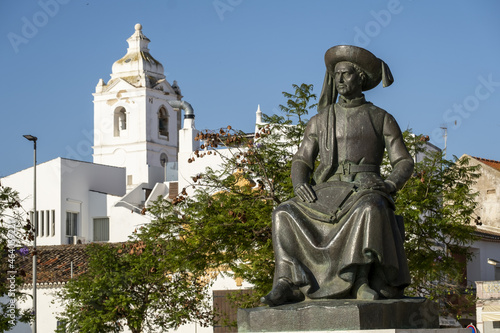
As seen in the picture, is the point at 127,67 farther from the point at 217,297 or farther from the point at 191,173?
the point at 217,297

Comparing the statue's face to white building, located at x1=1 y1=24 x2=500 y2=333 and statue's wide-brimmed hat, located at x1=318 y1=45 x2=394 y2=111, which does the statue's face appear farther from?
white building, located at x1=1 y1=24 x2=500 y2=333

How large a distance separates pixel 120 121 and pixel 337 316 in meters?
74.3

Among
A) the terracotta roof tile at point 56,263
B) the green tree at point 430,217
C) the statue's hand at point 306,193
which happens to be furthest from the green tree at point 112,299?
the statue's hand at point 306,193

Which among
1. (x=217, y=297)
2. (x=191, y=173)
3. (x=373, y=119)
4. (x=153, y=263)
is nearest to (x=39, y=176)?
(x=191, y=173)

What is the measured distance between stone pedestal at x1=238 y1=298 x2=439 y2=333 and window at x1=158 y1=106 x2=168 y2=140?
73.3 m

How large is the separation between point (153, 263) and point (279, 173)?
11.5ft

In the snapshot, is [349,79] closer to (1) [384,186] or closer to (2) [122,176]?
(1) [384,186]

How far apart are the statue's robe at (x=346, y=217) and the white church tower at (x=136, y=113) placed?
6800 cm

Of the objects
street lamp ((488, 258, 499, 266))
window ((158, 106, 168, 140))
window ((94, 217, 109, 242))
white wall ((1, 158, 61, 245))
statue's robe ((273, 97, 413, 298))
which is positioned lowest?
statue's robe ((273, 97, 413, 298))

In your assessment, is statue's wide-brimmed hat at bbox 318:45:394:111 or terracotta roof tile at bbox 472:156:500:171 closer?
statue's wide-brimmed hat at bbox 318:45:394:111

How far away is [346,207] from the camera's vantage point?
9.34 m

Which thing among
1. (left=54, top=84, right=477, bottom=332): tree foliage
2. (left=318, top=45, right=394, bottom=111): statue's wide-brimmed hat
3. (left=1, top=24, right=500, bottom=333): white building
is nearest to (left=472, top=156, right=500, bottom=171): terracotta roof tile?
(left=1, top=24, right=500, bottom=333): white building

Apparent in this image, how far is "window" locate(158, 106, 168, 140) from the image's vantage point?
8223cm

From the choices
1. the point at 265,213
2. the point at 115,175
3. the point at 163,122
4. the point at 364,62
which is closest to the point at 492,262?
the point at 265,213
